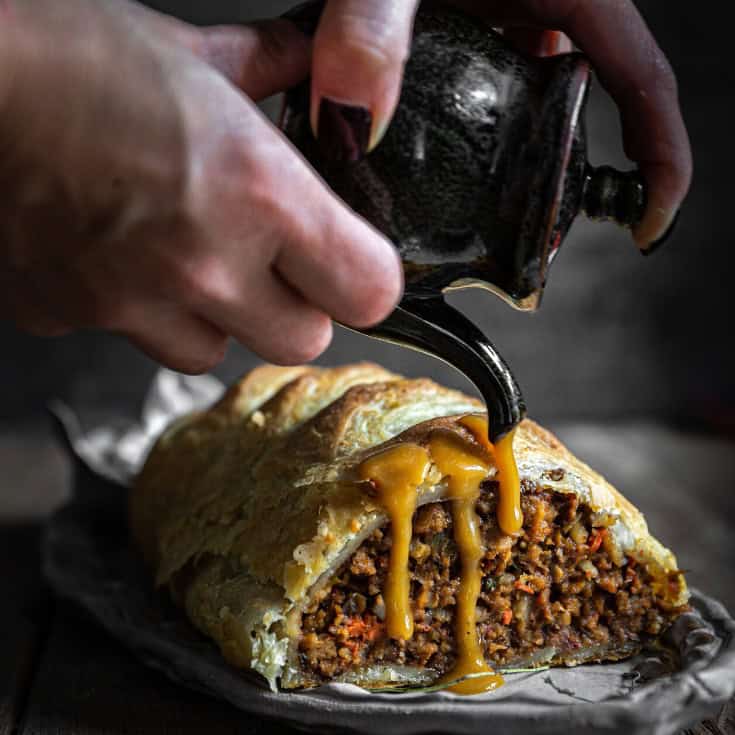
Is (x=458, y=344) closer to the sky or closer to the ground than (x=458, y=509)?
closer to the sky

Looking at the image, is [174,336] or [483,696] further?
[483,696]

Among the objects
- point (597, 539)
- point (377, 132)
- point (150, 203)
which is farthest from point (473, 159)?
point (597, 539)

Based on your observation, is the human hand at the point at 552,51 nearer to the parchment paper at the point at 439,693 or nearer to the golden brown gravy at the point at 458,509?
the golden brown gravy at the point at 458,509

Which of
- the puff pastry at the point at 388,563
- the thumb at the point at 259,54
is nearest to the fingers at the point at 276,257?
the thumb at the point at 259,54

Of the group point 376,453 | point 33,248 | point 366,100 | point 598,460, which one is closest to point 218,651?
point 376,453

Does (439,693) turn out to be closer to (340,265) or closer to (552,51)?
(340,265)

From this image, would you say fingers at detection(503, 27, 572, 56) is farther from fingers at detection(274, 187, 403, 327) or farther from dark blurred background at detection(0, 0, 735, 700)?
dark blurred background at detection(0, 0, 735, 700)

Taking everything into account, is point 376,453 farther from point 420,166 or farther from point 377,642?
point 420,166

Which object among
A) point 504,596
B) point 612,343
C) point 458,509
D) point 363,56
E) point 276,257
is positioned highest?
point 363,56
